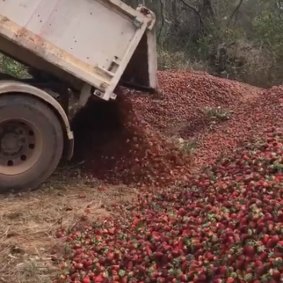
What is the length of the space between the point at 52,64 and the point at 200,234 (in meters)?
2.95

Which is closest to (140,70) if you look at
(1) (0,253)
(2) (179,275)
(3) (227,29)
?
(1) (0,253)

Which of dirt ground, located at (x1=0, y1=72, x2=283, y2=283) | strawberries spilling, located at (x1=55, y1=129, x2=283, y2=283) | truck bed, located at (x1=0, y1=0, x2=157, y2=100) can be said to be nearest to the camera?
strawberries spilling, located at (x1=55, y1=129, x2=283, y2=283)

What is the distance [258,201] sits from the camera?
534 cm

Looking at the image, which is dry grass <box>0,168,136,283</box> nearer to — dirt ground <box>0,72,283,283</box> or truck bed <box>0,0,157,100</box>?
dirt ground <box>0,72,283,283</box>

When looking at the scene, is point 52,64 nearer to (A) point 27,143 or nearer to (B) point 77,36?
(B) point 77,36

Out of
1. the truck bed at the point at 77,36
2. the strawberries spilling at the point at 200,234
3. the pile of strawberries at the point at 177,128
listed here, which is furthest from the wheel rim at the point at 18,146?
the strawberries spilling at the point at 200,234

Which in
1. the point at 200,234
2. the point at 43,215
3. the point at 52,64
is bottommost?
the point at 43,215

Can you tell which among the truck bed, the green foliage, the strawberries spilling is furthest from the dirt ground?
the green foliage

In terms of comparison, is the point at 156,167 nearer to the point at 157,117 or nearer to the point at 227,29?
the point at 157,117

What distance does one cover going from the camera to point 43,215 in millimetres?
6801

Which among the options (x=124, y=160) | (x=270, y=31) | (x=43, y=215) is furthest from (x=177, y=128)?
(x=270, y=31)

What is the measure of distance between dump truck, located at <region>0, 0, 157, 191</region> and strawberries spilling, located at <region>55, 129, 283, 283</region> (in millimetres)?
1198

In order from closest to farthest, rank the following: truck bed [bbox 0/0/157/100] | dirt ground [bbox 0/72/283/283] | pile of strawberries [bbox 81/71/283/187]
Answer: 1. dirt ground [bbox 0/72/283/283]
2. truck bed [bbox 0/0/157/100]
3. pile of strawberries [bbox 81/71/283/187]

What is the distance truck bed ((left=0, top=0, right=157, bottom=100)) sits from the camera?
24.0 feet
